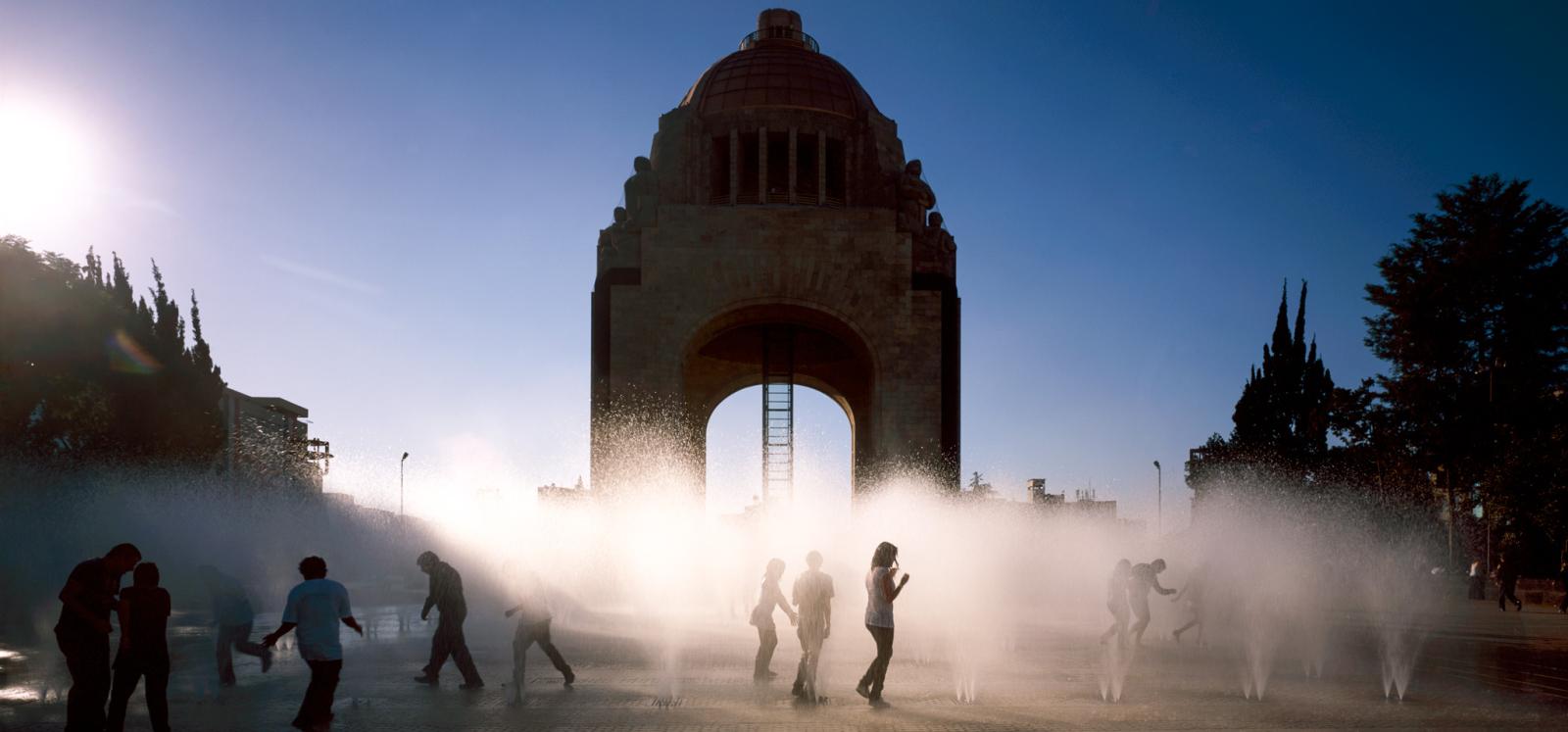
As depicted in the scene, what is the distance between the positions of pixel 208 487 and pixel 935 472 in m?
21.2

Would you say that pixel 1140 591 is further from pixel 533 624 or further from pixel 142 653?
pixel 142 653

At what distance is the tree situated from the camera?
34.5 metres

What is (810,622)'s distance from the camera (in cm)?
1154

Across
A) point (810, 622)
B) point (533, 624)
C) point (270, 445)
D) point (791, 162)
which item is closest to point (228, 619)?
point (533, 624)

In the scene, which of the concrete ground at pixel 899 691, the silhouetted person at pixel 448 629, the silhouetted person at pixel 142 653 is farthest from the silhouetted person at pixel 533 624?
the silhouetted person at pixel 142 653

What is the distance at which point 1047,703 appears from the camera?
11172mm

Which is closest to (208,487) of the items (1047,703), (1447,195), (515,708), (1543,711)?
(515,708)

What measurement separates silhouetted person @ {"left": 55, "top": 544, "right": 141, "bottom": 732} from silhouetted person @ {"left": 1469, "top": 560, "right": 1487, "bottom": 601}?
106 ft

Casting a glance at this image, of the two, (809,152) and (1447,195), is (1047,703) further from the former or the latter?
(1447,195)

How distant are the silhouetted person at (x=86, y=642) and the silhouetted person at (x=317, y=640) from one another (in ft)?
4.86

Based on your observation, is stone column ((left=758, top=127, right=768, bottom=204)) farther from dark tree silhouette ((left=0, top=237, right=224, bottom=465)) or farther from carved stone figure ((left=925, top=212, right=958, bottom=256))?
dark tree silhouette ((left=0, top=237, right=224, bottom=465))

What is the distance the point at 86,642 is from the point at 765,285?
960 inches

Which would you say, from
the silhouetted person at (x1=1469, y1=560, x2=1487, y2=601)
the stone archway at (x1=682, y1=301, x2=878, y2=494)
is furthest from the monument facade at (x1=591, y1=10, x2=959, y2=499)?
the silhouetted person at (x1=1469, y1=560, x2=1487, y2=601)

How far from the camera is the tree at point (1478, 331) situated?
34531 millimetres
